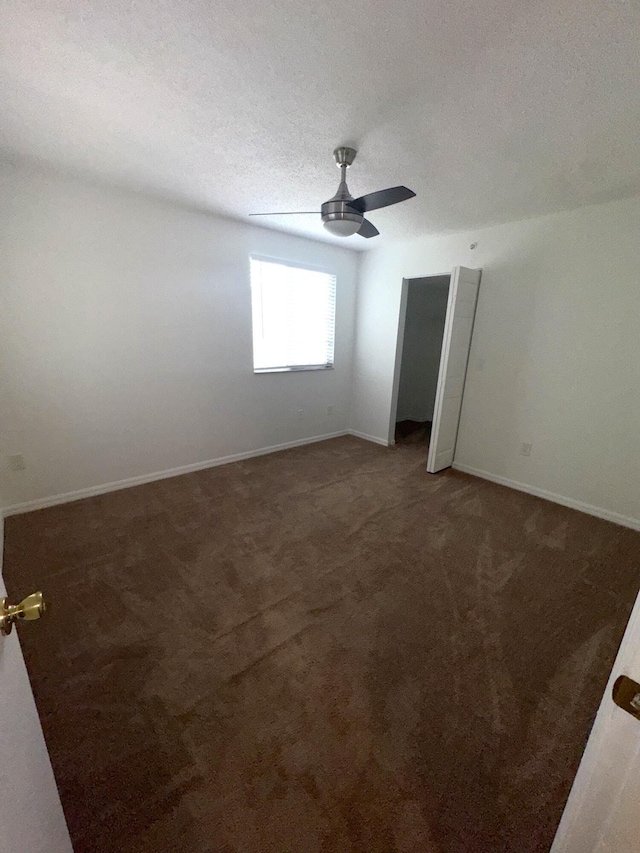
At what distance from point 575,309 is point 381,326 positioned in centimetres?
198

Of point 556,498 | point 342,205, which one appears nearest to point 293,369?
point 342,205

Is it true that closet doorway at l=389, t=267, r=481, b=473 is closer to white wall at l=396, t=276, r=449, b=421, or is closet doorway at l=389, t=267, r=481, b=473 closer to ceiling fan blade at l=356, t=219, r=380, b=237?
white wall at l=396, t=276, r=449, b=421

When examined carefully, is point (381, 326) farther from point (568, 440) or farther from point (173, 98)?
point (173, 98)

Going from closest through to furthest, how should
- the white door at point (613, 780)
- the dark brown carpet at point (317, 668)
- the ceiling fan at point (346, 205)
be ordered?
1. the white door at point (613, 780)
2. the dark brown carpet at point (317, 668)
3. the ceiling fan at point (346, 205)

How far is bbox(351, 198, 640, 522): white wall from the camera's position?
256cm

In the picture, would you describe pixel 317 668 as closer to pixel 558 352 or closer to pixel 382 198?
pixel 382 198

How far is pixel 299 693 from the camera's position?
1376 mm

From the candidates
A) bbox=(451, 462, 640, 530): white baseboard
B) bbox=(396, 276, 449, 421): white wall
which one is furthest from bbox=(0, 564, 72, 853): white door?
bbox=(396, 276, 449, 421): white wall

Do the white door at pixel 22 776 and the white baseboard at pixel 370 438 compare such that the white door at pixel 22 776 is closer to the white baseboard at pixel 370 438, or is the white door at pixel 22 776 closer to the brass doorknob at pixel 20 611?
the brass doorknob at pixel 20 611

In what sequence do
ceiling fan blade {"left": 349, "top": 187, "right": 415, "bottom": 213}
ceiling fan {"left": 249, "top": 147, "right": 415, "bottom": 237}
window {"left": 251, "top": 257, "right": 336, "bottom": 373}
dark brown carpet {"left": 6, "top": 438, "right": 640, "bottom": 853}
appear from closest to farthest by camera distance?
dark brown carpet {"left": 6, "top": 438, "right": 640, "bottom": 853} < ceiling fan blade {"left": 349, "top": 187, "right": 415, "bottom": 213} < ceiling fan {"left": 249, "top": 147, "right": 415, "bottom": 237} < window {"left": 251, "top": 257, "right": 336, "bottom": 373}

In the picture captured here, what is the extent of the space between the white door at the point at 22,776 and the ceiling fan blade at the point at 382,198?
2.16m

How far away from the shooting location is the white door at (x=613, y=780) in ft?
1.56

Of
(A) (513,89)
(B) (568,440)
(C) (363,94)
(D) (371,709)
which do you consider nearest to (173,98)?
(C) (363,94)

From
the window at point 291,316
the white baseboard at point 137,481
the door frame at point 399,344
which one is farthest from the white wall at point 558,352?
the white baseboard at point 137,481
